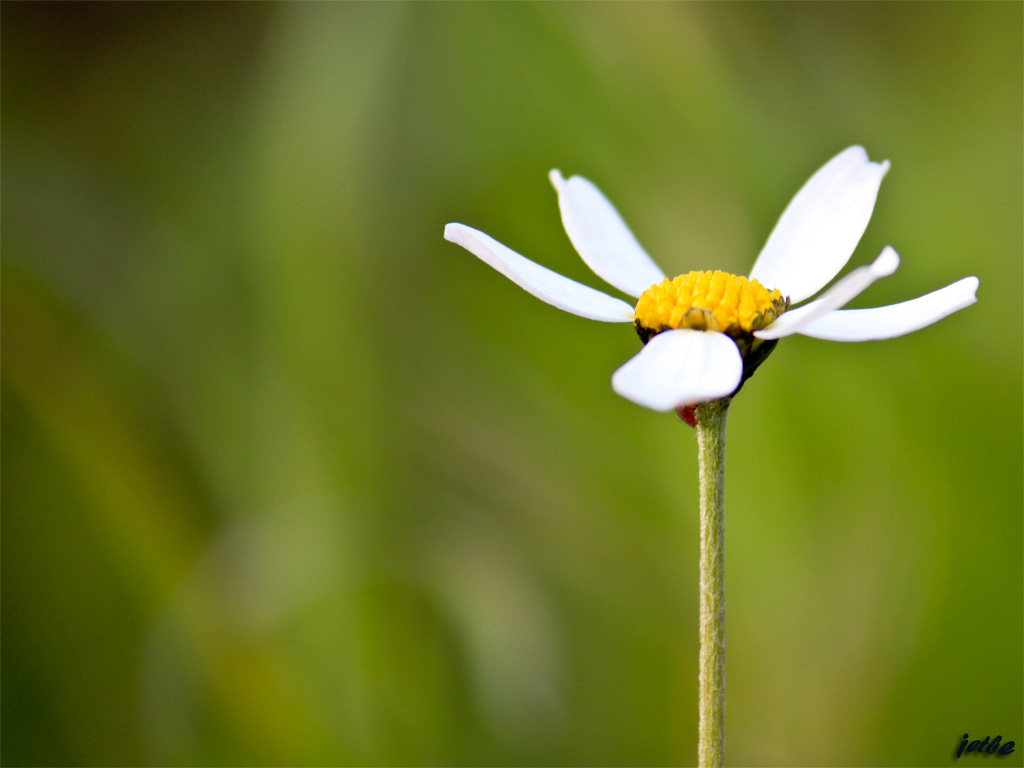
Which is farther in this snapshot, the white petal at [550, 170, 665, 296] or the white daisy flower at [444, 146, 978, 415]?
the white petal at [550, 170, 665, 296]

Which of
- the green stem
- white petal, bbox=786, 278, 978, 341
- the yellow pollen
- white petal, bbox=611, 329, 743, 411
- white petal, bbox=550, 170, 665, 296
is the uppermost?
white petal, bbox=550, 170, 665, 296

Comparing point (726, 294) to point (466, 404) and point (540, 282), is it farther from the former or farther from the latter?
point (466, 404)

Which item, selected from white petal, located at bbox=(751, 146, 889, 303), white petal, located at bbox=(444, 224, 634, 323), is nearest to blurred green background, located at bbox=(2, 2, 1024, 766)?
white petal, located at bbox=(751, 146, 889, 303)

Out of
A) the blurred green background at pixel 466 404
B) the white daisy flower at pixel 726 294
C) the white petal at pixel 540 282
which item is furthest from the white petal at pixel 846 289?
the blurred green background at pixel 466 404

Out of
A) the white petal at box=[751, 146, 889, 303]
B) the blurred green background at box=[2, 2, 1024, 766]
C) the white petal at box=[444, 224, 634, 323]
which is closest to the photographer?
the white petal at box=[444, 224, 634, 323]

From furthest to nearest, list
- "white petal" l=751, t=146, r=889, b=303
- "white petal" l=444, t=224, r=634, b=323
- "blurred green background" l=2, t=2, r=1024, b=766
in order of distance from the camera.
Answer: "blurred green background" l=2, t=2, r=1024, b=766
"white petal" l=751, t=146, r=889, b=303
"white petal" l=444, t=224, r=634, b=323

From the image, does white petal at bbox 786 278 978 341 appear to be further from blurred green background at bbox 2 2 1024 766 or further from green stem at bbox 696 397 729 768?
blurred green background at bbox 2 2 1024 766

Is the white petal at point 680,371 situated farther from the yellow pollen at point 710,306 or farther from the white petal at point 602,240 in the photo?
the white petal at point 602,240

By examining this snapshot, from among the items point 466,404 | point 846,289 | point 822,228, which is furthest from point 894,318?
point 466,404
